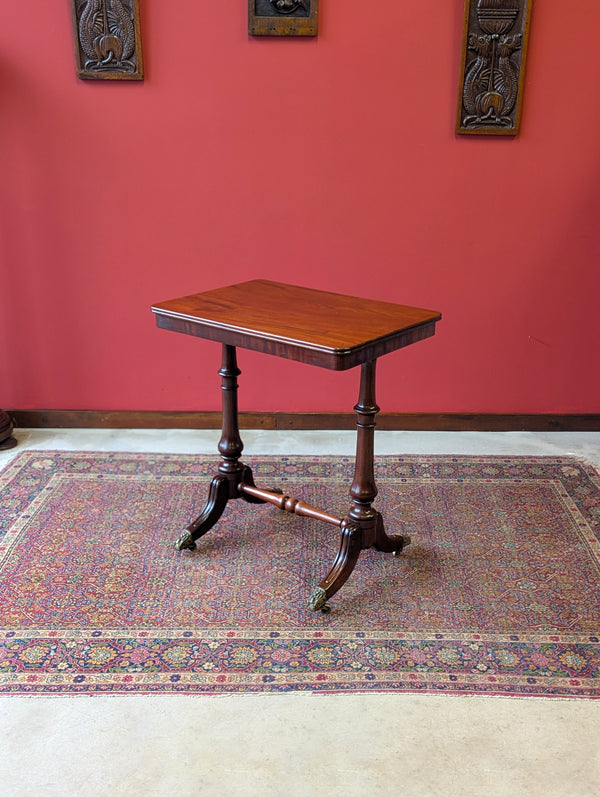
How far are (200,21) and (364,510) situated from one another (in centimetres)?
229

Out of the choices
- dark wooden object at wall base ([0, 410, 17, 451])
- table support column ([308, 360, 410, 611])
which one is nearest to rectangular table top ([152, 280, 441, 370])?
table support column ([308, 360, 410, 611])

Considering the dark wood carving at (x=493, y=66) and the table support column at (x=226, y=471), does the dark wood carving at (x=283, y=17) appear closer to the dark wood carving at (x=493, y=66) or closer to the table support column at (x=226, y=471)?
the dark wood carving at (x=493, y=66)

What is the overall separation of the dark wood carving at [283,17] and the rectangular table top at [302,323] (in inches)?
53.6

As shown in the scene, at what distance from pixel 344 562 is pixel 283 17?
2356 millimetres

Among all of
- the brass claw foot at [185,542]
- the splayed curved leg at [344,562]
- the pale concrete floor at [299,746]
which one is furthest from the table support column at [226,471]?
the pale concrete floor at [299,746]

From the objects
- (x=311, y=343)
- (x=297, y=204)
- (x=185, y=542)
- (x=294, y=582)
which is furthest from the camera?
(x=297, y=204)

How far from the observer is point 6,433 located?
3803mm

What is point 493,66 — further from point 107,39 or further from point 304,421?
point 304,421

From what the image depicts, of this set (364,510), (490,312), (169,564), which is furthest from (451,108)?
(169,564)

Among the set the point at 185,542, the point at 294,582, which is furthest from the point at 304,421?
the point at 294,582

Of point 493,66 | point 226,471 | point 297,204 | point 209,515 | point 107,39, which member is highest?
point 107,39

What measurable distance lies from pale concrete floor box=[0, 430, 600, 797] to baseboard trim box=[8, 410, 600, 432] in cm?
195

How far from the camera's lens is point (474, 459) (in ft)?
12.1

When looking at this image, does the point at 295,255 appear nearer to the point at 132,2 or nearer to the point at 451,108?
the point at 451,108
